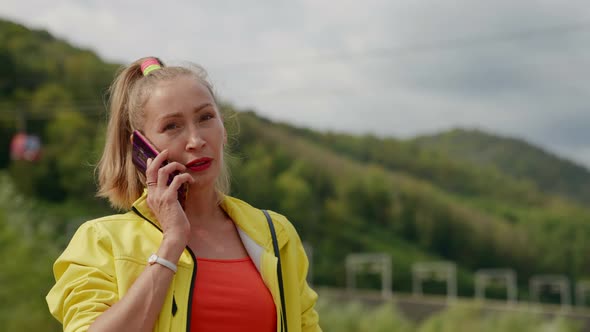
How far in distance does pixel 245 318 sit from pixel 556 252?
6804 cm

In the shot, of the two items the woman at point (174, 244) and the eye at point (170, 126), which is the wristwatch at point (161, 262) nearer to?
the woman at point (174, 244)

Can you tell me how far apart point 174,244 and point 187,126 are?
0.27 metres

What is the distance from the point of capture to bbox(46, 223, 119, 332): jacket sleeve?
5.32ft

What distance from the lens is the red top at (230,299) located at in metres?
1.71

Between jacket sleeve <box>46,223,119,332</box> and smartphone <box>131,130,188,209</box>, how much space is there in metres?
0.19

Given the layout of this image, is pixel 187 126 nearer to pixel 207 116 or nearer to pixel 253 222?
pixel 207 116

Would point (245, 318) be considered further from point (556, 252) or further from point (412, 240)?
point (412, 240)

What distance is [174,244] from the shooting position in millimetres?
1696

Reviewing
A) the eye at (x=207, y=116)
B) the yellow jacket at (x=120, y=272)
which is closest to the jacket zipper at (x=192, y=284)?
the yellow jacket at (x=120, y=272)

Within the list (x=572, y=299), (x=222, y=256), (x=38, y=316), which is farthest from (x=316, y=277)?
(x=222, y=256)

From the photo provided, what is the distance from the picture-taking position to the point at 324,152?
3263 inches

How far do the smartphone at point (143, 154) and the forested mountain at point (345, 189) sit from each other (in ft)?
166

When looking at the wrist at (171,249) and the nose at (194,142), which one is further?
the nose at (194,142)

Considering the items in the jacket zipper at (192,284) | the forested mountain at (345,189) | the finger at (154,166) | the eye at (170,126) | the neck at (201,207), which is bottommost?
the forested mountain at (345,189)
